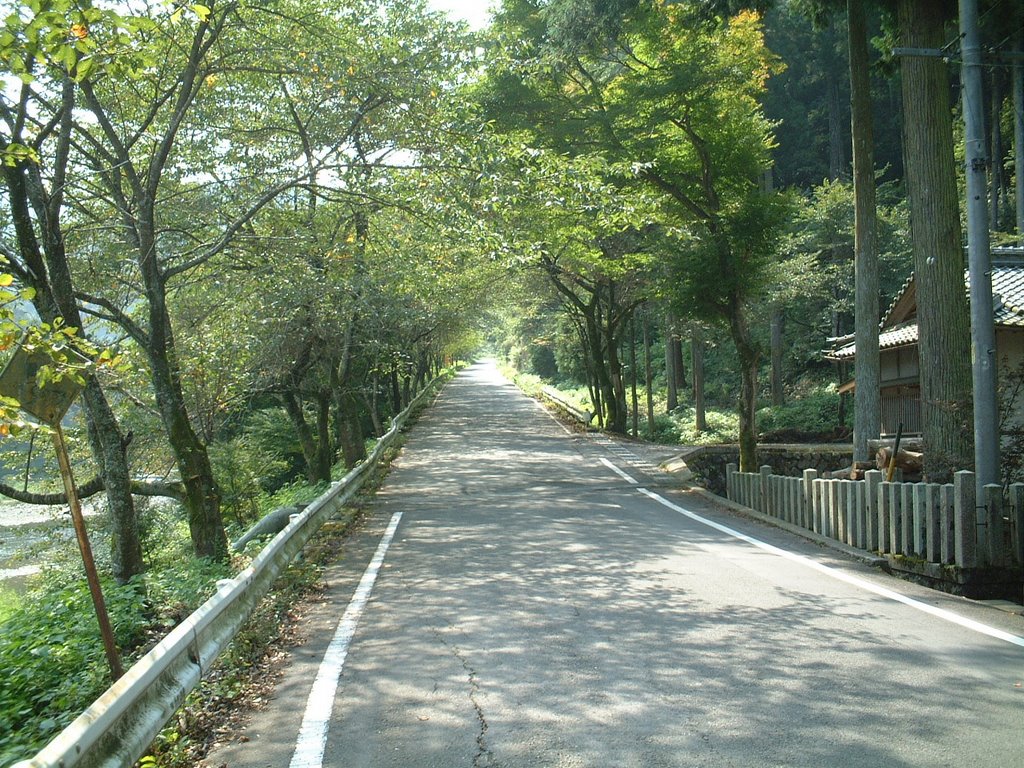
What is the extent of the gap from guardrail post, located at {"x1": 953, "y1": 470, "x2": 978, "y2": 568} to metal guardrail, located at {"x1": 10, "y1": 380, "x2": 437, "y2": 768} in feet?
22.1

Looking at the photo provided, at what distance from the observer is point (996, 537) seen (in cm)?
909

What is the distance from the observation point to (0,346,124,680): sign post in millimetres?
5125

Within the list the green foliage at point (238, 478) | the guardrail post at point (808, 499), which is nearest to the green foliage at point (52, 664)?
the guardrail post at point (808, 499)

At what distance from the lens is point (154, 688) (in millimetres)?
4734

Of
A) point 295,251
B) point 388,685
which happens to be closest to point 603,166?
point 295,251

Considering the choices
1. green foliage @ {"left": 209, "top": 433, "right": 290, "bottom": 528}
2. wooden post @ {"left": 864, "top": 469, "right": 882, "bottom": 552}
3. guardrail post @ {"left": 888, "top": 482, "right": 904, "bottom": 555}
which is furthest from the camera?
green foliage @ {"left": 209, "top": 433, "right": 290, "bottom": 528}

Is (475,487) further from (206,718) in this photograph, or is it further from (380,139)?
(206,718)

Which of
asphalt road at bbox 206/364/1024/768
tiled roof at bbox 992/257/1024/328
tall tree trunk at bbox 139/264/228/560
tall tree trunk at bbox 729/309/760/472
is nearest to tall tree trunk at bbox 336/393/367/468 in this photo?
tall tree trunk at bbox 729/309/760/472

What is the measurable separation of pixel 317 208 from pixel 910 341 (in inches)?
530

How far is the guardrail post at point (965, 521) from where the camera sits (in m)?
9.03

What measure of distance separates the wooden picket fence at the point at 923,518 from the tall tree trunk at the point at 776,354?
2310cm

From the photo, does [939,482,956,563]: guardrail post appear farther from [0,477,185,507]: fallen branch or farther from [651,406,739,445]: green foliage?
[651,406,739,445]: green foliage

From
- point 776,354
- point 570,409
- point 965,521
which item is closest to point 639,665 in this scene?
point 965,521

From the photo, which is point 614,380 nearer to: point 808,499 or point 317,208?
point 317,208
